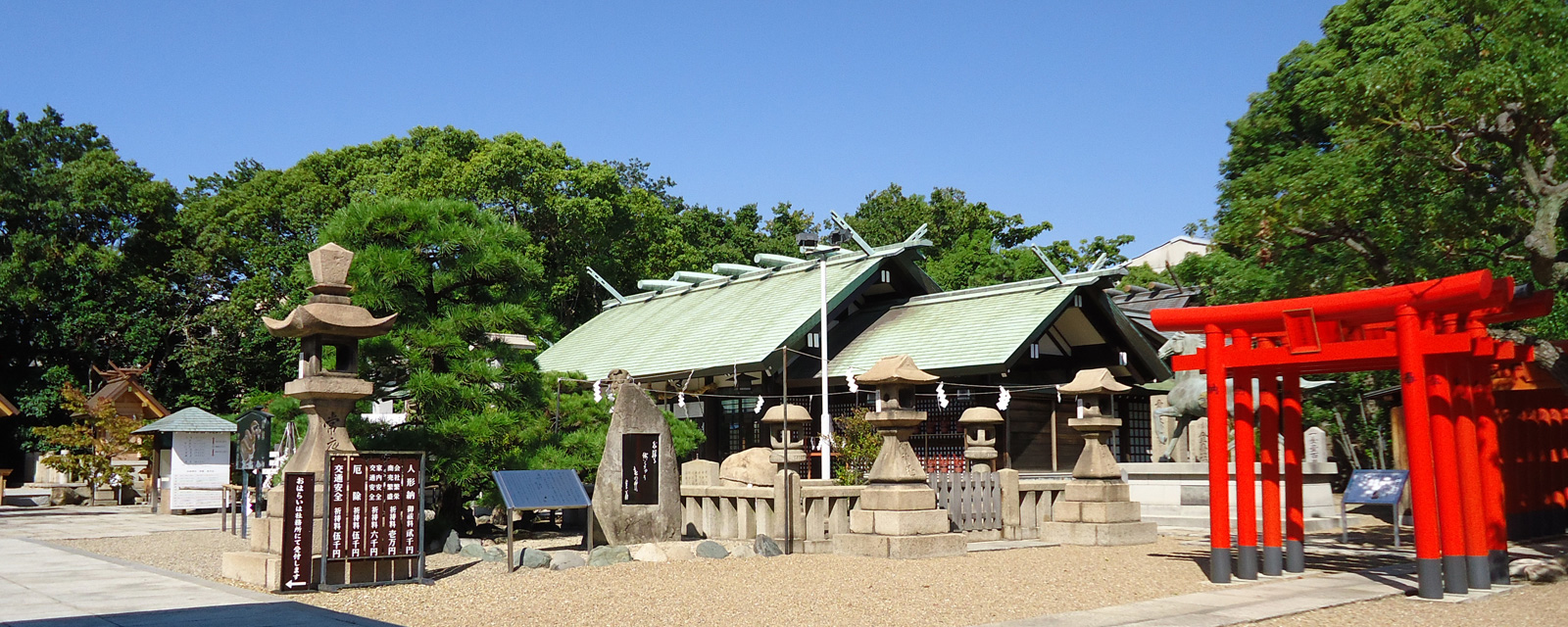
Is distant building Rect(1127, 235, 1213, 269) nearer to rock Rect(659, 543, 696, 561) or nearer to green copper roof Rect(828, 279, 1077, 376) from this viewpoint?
green copper roof Rect(828, 279, 1077, 376)

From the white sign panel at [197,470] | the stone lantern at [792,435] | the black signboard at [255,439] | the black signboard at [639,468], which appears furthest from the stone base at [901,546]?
the white sign panel at [197,470]

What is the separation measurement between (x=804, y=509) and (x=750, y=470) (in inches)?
195

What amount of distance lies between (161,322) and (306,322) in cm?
2805

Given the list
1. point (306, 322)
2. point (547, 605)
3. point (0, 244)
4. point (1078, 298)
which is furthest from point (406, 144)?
point (547, 605)

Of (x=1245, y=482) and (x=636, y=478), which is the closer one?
(x=1245, y=482)

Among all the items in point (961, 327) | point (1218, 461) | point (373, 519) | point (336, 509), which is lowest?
point (373, 519)

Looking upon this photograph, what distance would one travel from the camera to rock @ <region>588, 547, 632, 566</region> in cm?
1311

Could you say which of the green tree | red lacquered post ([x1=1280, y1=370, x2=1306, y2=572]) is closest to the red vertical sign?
red lacquered post ([x1=1280, y1=370, x2=1306, y2=572])

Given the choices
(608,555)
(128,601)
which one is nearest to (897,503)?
(608,555)

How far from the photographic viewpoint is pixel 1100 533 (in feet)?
52.2

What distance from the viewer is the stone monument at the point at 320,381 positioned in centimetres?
1174

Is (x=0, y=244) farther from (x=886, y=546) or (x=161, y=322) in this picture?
(x=886, y=546)

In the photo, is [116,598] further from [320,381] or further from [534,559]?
[534,559]

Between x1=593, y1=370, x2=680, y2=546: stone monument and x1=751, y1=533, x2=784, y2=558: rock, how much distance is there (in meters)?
1.33
